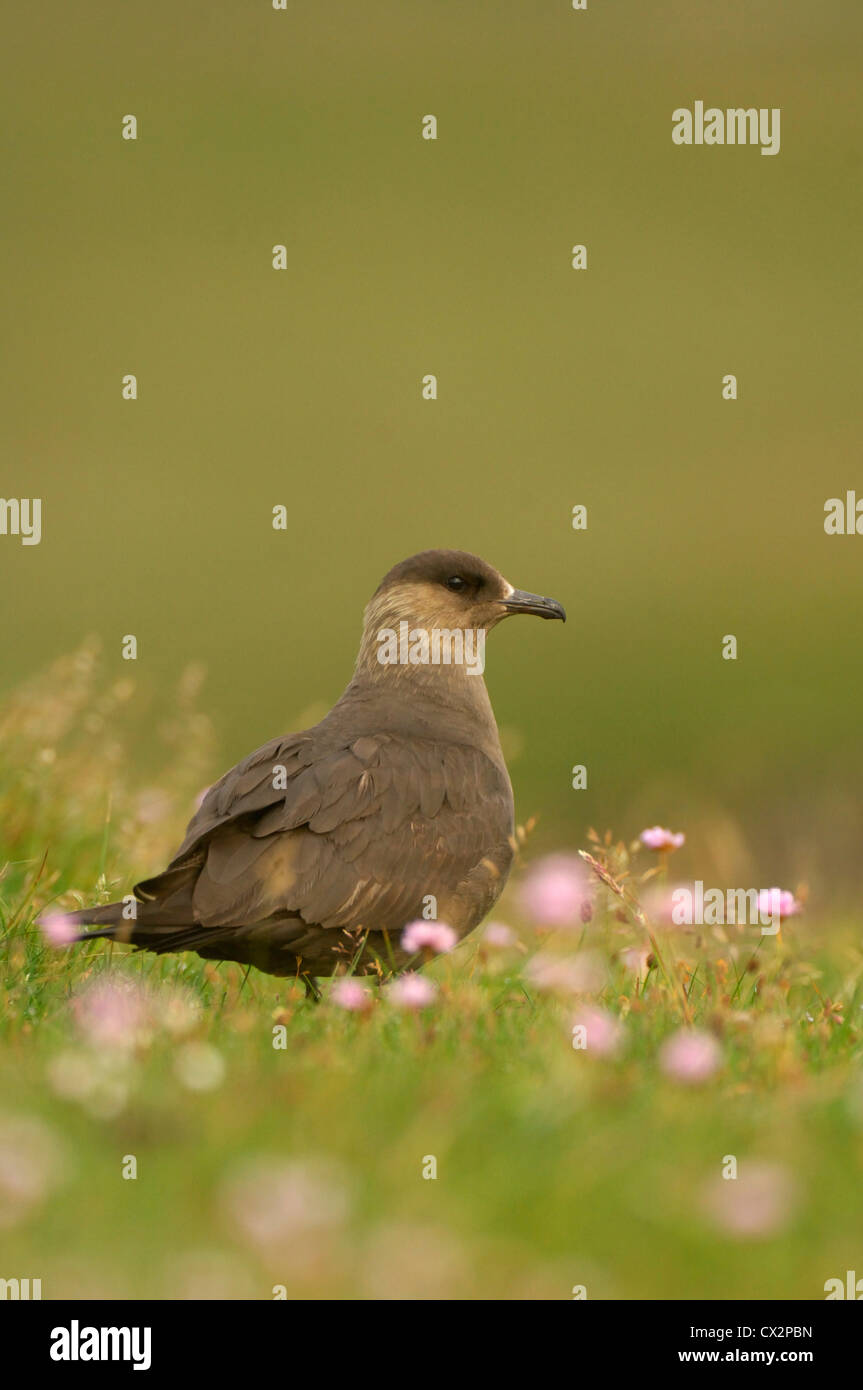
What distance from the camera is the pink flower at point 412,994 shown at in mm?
4328

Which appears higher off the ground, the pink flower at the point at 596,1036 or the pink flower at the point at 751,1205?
the pink flower at the point at 596,1036

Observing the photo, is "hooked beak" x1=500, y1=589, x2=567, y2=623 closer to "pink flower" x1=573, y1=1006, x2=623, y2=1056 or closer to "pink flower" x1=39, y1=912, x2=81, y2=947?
"pink flower" x1=39, y1=912, x2=81, y2=947

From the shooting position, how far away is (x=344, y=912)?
5480 millimetres

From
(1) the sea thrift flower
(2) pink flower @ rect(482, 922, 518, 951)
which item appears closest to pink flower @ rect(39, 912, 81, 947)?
(2) pink flower @ rect(482, 922, 518, 951)

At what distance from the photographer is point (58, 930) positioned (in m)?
4.94

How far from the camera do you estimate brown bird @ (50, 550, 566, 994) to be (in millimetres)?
5328

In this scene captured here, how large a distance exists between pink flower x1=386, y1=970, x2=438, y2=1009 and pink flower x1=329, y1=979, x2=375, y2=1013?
76mm

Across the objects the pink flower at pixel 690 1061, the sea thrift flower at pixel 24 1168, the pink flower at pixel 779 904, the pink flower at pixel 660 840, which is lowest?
the sea thrift flower at pixel 24 1168

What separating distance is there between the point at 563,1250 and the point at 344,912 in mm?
2423

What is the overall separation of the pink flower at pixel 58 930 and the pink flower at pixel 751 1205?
2339mm

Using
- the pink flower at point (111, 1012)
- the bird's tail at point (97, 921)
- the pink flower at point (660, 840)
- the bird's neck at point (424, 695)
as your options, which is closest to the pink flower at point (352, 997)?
the pink flower at point (111, 1012)

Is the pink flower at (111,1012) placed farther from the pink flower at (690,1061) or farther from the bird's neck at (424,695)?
the bird's neck at (424,695)

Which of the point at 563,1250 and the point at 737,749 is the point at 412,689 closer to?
the point at 563,1250

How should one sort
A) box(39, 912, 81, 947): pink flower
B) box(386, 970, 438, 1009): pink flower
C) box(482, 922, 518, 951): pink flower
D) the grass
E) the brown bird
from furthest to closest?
box(482, 922, 518, 951): pink flower, the brown bird, box(39, 912, 81, 947): pink flower, box(386, 970, 438, 1009): pink flower, the grass
